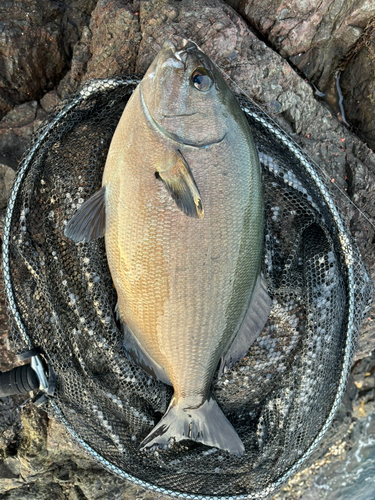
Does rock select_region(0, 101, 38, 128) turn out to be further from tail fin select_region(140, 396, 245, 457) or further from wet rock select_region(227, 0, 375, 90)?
tail fin select_region(140, 396, 245, 457)

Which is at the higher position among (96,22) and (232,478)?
(96,22)

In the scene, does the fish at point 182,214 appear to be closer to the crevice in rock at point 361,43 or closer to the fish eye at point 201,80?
the fish eye at point 201,80

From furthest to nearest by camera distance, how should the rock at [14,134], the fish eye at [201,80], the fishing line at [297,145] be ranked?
the rock at [14,134]
the fishing line at [297,145]
the fish eye at [201,80]

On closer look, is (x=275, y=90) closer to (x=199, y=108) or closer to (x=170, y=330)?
(x=199, y=108)

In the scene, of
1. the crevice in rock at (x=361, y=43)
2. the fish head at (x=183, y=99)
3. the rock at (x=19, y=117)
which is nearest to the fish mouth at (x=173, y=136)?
the fish head at (x=183, y=99)

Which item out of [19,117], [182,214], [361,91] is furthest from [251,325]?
[19,117]

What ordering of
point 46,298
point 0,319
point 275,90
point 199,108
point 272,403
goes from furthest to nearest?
point 0,319 < point 275,90 < point 272,403 < point 46,298 < point 199,108

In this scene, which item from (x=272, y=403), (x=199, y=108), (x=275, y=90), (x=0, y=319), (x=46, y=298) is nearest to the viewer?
(x=199, y=108)

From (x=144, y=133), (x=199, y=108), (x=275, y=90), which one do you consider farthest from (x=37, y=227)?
(x=275, y=90)
